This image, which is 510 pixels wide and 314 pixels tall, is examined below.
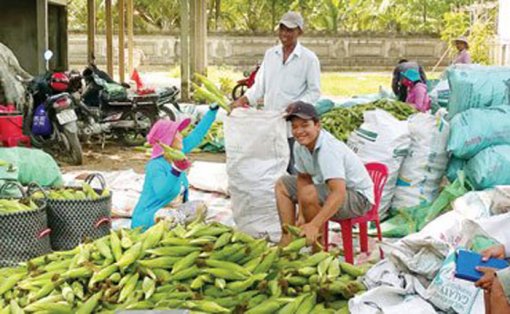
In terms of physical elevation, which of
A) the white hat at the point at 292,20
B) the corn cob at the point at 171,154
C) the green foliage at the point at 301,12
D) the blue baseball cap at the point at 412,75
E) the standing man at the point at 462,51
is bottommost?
the corn cob at the point at 171,154

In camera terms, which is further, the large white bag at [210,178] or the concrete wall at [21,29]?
the concrete wall at [21,29]

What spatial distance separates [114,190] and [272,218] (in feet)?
6.87

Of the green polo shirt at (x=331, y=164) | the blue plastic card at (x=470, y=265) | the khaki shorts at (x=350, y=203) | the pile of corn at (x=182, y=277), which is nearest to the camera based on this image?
the blue plastic card at (x=470, y=265)

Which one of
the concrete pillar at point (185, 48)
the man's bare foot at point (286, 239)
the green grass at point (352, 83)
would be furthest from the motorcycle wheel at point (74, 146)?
the green grass at point (352, 83)

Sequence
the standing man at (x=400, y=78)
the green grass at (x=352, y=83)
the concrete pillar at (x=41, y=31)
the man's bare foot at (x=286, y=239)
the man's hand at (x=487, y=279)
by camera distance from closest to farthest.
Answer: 1. the man's hand at (x=487, y=279)
2. the man's bare foot at (x=286, y=239)
3. the standing man at (x=400, y=78)
4. the concrete pillar at (x=41, y=31)
5. the green grass at (x=352, y=83)

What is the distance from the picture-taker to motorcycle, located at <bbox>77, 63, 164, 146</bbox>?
10516 mm

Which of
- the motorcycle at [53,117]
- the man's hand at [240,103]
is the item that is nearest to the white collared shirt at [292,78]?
the man's hand at [240,103]

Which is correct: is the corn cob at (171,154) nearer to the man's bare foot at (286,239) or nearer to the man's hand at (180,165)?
the man's hand at (180,165)

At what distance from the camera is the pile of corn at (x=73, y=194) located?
17.4 feet

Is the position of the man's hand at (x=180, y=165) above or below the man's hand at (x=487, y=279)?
above

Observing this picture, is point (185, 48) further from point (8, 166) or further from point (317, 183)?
point (317, 183)

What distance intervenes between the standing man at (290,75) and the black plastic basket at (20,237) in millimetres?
1928

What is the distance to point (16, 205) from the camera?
16.4ft

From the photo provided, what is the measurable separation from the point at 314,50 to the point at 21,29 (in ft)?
57.0
